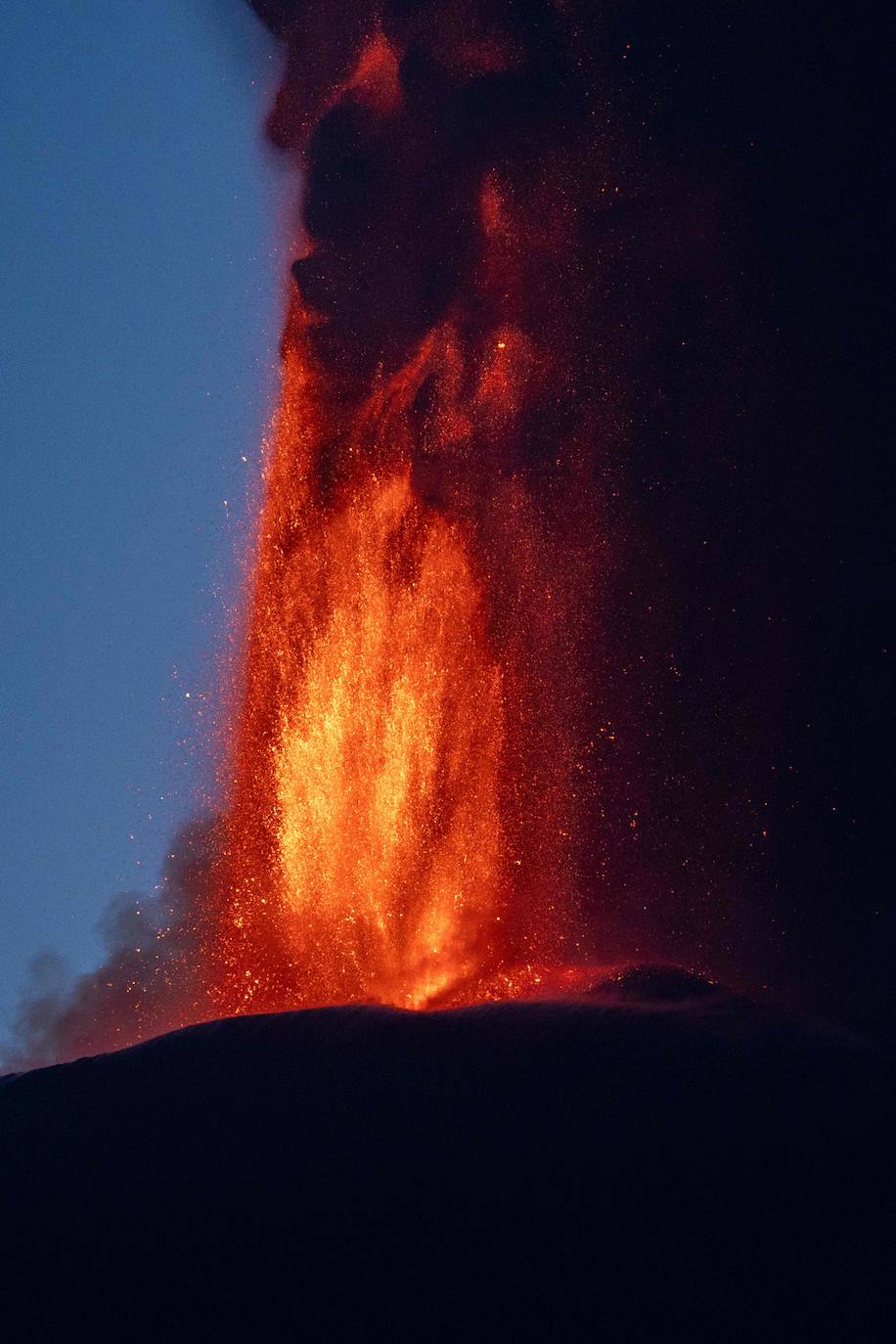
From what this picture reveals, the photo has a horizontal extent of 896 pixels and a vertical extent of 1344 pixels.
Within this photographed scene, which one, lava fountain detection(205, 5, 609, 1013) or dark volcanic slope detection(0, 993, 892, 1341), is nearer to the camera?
dark volcanic slope detection(0, 993, 892, 1341)

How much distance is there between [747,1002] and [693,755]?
422cm

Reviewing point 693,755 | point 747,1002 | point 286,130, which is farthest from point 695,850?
point 286,130

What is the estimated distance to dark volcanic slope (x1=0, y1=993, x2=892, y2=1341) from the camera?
156 inches

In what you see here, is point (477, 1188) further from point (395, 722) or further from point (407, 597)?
point (407, 597)

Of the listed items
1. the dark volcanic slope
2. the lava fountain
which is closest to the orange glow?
the lava fountain

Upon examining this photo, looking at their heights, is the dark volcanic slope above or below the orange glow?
below

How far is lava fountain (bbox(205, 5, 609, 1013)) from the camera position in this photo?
10180 mm

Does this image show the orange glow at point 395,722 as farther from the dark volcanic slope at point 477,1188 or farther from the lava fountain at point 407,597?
the dark volcanic slope at point 477,1188

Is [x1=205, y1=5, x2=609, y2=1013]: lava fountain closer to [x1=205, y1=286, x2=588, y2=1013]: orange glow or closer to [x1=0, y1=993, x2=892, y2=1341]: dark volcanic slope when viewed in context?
[x1=205, y1=286, x2=588, y2=1013]: orange glow

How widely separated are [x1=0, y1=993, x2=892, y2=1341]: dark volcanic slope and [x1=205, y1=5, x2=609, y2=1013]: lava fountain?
167 inches

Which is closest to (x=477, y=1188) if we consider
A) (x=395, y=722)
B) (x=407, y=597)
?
(x=395, y=722)

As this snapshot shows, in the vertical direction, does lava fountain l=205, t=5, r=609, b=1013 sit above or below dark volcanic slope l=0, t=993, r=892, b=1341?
above

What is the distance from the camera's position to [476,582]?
11.0 m

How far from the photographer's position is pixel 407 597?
11.6m
